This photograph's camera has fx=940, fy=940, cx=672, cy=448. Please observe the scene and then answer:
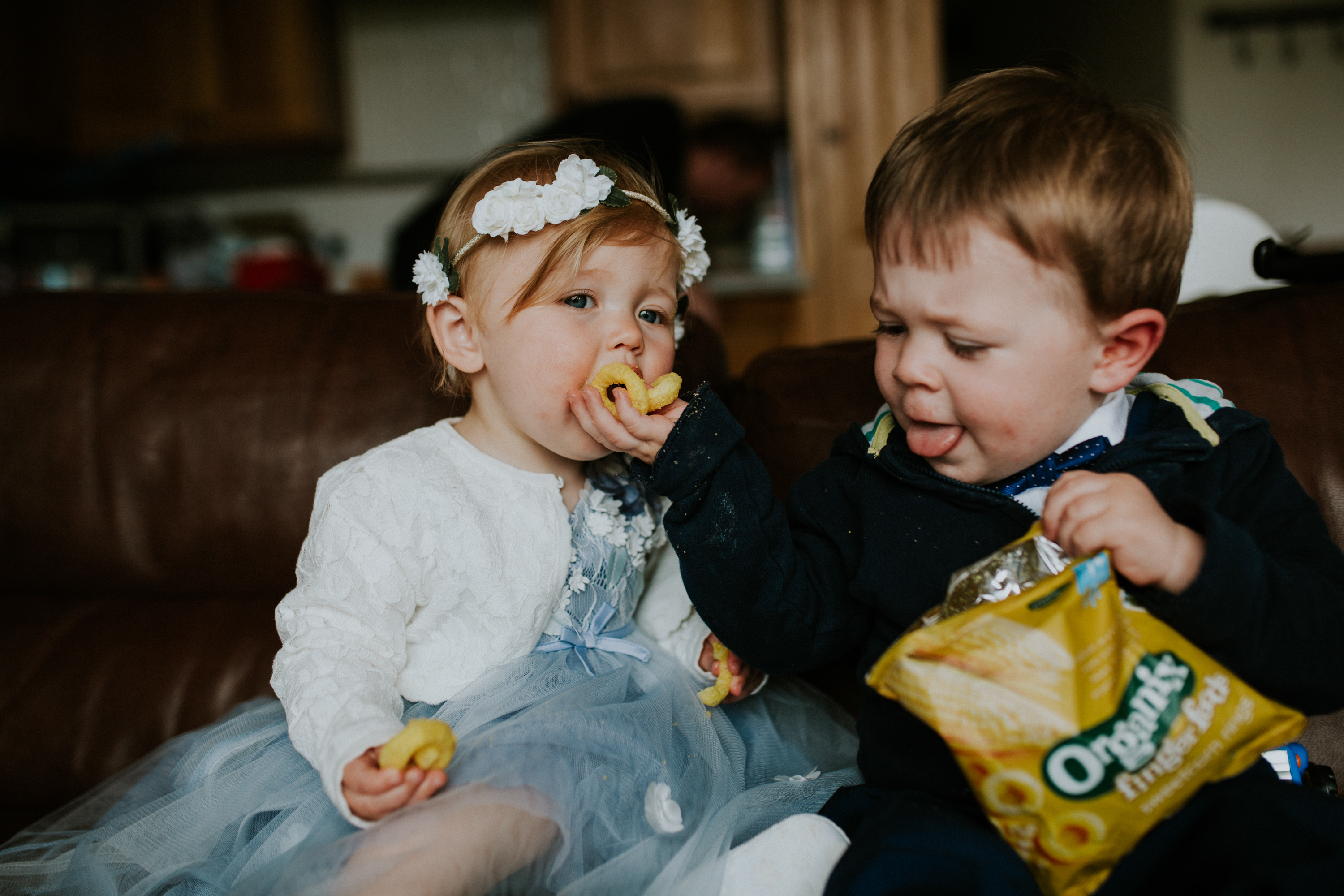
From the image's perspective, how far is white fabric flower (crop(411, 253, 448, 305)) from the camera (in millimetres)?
1078

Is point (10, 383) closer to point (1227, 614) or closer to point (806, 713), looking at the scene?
point (806, 713)

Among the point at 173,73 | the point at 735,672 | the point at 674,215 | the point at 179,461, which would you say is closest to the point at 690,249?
the point at 674,215

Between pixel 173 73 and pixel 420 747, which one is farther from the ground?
pixel 173 73

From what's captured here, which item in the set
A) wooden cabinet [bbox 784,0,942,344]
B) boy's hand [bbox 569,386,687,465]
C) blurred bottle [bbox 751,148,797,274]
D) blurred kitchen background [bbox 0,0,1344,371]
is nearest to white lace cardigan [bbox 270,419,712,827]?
boy's hand [bbox 569,386,687,465]

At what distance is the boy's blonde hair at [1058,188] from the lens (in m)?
0.80

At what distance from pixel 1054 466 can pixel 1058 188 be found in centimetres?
27

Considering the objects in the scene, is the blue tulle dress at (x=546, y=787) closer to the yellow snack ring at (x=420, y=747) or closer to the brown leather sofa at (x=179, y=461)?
the yellow snack ring at (x=420, y=747)

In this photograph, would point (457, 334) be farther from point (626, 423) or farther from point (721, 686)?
point (721, 686)

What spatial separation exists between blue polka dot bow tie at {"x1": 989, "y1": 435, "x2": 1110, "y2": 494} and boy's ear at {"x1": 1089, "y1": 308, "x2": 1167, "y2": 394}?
0.18ft

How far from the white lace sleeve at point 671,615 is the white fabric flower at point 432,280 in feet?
1.35

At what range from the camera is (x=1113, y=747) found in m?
0.69

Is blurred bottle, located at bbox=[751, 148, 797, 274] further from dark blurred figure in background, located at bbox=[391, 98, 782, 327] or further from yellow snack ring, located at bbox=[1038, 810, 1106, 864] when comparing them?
yellow snack ring, located at bbox=[1038, 810, 1106, 864]

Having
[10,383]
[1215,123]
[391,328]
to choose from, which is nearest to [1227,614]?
[391,328]

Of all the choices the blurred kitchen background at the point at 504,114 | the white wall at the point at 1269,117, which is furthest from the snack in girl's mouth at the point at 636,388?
the white wall at the point at 1269,117
